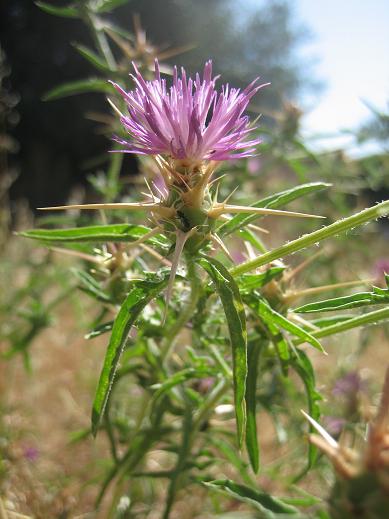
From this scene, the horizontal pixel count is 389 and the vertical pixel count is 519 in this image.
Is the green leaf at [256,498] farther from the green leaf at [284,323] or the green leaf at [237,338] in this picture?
the green leaf at [284,323]

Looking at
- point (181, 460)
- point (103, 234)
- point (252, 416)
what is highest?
point (103, 234)

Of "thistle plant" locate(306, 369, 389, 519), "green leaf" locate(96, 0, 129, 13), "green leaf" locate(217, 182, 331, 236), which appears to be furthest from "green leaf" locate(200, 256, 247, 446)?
"green leaf" locate(96, 0, 129, 13)

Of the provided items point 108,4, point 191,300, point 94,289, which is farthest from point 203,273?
point 108,4

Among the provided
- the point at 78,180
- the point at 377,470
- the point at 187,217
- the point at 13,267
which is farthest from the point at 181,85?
the point at 78,180

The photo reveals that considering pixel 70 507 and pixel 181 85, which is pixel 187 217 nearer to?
pixel 181 85

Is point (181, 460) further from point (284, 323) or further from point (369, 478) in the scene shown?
point (369, 478)

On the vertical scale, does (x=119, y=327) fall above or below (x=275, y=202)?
below

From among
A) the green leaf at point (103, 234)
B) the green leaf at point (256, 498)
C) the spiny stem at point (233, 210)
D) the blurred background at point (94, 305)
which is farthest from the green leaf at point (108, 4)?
the green leaf at point (256, 498)

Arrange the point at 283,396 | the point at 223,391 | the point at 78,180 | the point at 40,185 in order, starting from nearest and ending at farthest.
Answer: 1. the point at 223,391
2. the point at 283,396
3. the point at 40,185
4. the point at 78,180
